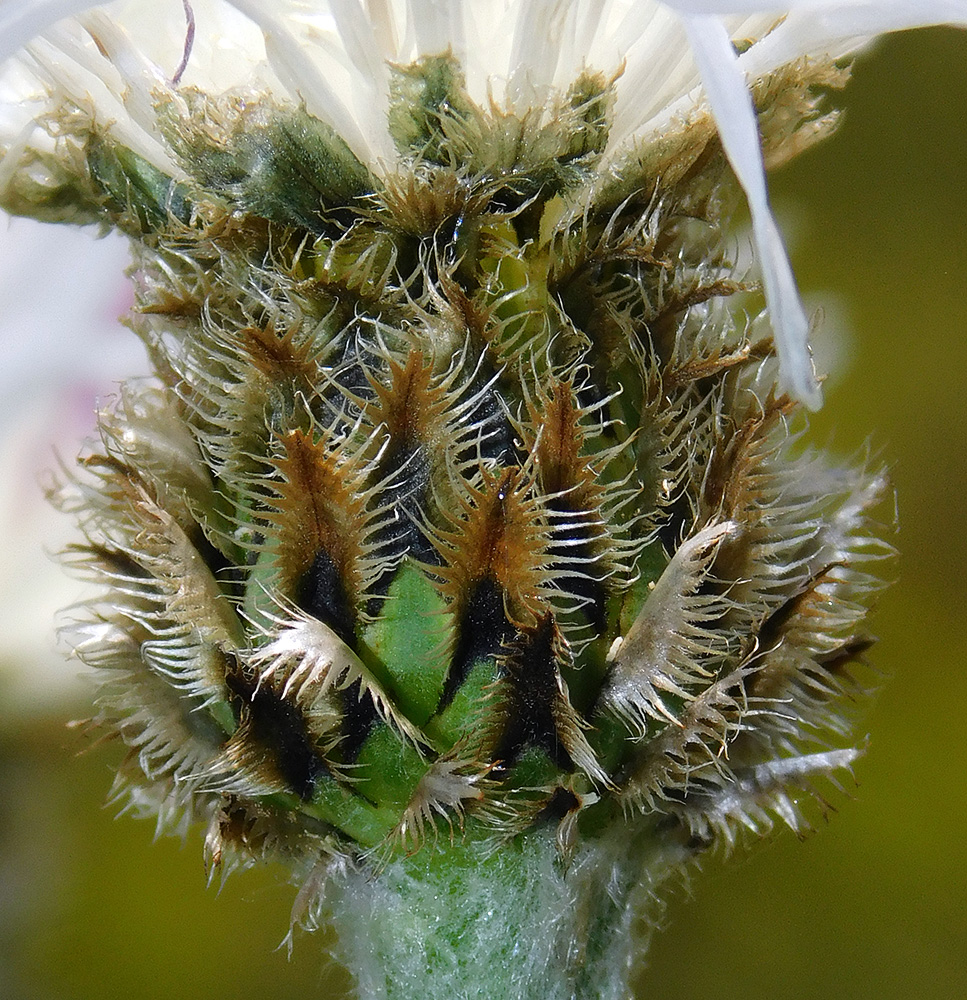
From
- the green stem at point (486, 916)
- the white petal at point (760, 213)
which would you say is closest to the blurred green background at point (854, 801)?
the green stem at point (486, 916)

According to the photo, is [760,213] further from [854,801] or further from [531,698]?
[854,801]

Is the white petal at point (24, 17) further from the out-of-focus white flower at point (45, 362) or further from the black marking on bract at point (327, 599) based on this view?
the out-of-focus white flower at point (45, 362)

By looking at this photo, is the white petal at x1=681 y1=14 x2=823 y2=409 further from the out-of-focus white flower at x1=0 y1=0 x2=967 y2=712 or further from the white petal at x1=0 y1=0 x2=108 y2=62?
the white petal at x1=0 y1=0 x2=108 y2=62

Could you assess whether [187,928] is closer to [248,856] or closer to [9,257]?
[9,257]

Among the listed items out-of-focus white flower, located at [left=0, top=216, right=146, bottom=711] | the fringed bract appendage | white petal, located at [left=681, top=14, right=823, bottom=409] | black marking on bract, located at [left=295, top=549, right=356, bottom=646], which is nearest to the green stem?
the fringed bract appendage

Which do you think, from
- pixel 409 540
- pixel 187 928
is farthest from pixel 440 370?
pixel 187 928
